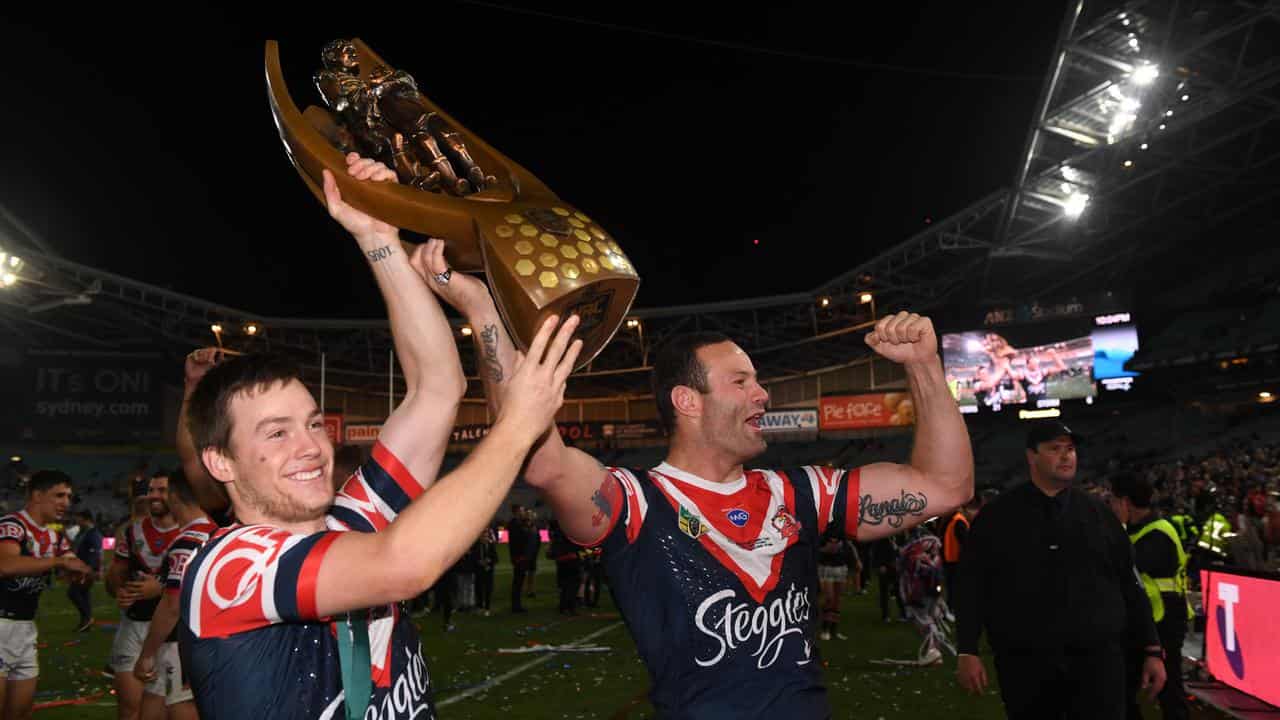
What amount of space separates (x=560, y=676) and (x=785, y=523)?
26.9 ft

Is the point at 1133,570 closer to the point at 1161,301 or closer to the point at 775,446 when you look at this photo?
the point at 1161,301

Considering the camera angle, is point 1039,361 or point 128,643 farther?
point 1039,361

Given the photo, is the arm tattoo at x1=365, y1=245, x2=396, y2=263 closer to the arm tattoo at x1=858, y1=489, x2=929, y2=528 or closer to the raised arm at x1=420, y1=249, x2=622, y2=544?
the raised arm at x1=420, y1=249, x2=622, y2=544

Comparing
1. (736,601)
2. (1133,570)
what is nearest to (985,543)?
(1133,570)

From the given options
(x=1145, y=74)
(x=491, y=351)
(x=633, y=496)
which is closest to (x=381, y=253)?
(x=491, y=351)

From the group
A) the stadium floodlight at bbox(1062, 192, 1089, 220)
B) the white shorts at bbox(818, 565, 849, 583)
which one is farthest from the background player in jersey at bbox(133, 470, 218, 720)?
the stadium floodlight at bbox(1062, 192, 1089, 220)

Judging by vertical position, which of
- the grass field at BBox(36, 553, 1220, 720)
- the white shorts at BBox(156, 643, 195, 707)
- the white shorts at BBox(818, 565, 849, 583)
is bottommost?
the grass field at BBox(36, 553, 1220, 720)

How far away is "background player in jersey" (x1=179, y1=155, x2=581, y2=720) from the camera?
5.71 feet

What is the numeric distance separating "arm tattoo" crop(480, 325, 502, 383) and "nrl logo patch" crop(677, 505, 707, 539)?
3.20 feet

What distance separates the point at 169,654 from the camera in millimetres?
5879

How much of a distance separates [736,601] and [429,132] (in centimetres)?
178

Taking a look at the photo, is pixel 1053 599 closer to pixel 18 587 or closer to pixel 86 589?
pixel 18 587

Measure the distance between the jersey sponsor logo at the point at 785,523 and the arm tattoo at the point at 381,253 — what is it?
1663 mm

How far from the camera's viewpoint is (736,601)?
303cm
